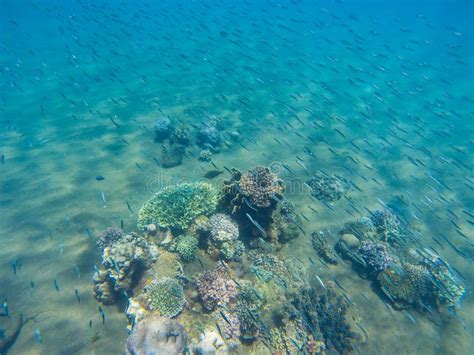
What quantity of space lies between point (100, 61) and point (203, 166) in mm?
26365

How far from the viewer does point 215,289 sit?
267 inches

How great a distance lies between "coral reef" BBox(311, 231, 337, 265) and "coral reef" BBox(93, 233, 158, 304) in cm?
546

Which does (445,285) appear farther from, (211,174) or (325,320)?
(211,174)

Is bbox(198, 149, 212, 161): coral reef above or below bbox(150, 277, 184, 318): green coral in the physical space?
below

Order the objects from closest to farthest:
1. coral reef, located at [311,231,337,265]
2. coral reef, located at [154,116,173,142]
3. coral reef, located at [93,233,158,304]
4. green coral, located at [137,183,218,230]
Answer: coral reef, located at [93,233,158,304]
green coral, located at [137,183,218,230]
coral reef, located at [311,231,337,265]
coral reef, located at [154,116,173,142]

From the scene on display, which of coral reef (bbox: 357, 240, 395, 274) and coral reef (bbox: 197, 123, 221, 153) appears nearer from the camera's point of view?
coral reef (bbox: 357, 240, 395, 274)

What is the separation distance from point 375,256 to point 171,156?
1007 centimetres

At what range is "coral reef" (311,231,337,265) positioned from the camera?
374 inches

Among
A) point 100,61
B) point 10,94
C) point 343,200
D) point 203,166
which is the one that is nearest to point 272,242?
point 343,200

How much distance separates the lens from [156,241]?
8352 mm

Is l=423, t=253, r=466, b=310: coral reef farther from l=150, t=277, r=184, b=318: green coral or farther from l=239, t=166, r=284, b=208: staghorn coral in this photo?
l=150, t=277, r=184, b=318: green coral

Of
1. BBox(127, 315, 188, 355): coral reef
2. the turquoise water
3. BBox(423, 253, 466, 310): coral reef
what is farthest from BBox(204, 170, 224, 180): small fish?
BBox(423, 253, 466, 310): coral reef

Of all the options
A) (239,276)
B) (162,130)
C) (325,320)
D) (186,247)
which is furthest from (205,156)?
(325,320)

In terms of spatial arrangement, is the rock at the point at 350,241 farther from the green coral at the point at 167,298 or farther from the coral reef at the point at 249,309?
the green coral at the point at 167,298
